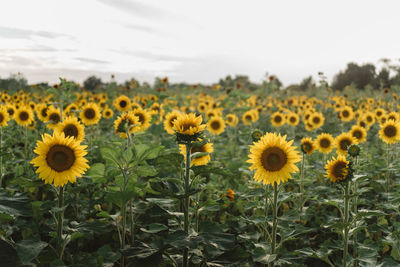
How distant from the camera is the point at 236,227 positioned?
10.3 feet

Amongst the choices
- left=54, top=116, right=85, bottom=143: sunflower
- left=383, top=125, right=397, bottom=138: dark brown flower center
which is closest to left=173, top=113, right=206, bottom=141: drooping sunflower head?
left=54, top=116, right=85, bottom=143: sunflower

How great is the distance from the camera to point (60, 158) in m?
2.28

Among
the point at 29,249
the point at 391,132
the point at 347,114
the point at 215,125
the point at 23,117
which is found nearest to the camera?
the point at 29,249

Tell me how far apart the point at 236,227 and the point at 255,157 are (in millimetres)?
943

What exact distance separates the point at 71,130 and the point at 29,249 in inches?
55.1

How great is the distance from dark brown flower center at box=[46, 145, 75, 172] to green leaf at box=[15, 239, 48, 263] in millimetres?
481

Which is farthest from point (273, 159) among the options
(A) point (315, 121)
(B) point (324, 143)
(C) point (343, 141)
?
(A) point (315, 121)

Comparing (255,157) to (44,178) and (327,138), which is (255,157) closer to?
(44,178)

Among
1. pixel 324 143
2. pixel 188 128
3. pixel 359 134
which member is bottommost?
pixel 324 143

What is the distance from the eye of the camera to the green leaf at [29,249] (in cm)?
190

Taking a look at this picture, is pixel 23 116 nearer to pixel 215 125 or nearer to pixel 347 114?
pixel 215 125

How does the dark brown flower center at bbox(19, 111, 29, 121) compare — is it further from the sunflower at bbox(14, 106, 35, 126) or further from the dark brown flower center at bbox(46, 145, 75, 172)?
the dark brown flower center at bbox(46, 145, 75, 172)

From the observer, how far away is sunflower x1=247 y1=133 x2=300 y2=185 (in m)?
2.43

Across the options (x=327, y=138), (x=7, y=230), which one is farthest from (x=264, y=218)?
(x=327, y=138)
